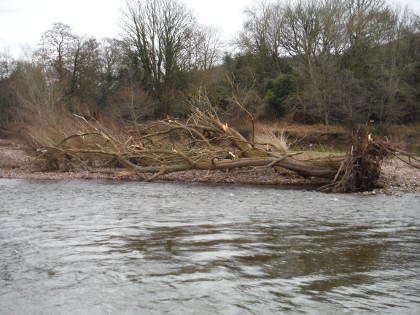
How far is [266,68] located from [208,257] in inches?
1646

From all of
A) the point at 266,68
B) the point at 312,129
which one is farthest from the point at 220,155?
the point at 266,68

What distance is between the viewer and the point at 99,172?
2372 cm

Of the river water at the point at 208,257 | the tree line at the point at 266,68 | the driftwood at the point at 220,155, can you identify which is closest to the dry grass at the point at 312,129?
the tree line at the point at 266,68

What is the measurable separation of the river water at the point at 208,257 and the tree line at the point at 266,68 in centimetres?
2510

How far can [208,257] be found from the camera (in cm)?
820

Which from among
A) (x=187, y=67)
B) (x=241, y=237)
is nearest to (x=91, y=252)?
(x=241, y=237)

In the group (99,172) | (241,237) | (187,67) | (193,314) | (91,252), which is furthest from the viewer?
(187,67)

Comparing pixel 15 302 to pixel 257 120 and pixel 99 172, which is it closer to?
pixel 99 172

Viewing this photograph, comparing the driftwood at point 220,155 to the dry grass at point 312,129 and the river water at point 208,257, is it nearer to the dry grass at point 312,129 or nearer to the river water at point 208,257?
the river water at point 208,257

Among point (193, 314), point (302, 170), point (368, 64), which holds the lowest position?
point (193, 314)

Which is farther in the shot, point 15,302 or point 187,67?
point 187,67

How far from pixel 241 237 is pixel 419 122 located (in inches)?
1428

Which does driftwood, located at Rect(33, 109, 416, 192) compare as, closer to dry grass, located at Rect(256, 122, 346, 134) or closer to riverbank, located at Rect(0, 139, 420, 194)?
riverbank, located at Rect(0, 139, 420, 194)

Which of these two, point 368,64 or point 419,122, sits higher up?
point 368,64
